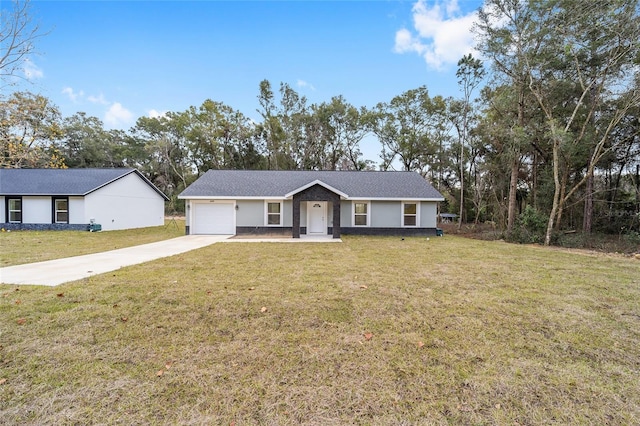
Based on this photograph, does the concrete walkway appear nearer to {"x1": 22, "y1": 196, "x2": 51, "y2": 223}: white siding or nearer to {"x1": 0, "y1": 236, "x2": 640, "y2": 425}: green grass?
{"x1": 0, "y1": 236, "x2": 640, "y2": 425}: green grass

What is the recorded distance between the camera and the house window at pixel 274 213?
15.0m

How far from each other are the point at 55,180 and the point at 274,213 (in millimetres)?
15118

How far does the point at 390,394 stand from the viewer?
2406 mm

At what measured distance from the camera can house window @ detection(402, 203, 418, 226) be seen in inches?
607

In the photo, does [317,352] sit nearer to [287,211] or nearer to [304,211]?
[304,211]

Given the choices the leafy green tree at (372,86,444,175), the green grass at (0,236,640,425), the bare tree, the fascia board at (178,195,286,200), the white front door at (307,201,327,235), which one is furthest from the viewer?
the leafy green tree at (372,86,444,175)

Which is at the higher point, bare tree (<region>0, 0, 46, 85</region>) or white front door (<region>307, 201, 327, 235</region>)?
bare tree (<region>0, 0, 46, 85</region>)

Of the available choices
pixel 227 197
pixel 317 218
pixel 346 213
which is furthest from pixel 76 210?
pixel 346 213

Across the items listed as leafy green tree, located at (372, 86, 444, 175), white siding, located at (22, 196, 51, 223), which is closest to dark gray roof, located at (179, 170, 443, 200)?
white siding, located at (22, 196, 51, 223)

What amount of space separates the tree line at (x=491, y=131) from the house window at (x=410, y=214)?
4.98 metres

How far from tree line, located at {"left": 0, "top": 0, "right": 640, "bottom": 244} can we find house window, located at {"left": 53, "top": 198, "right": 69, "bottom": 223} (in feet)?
8.66

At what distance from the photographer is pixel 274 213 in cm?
1508

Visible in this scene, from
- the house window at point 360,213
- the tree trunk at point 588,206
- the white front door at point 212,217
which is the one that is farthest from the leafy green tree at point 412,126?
the white front door at point 212,217

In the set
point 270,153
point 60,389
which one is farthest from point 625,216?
point 270,153
